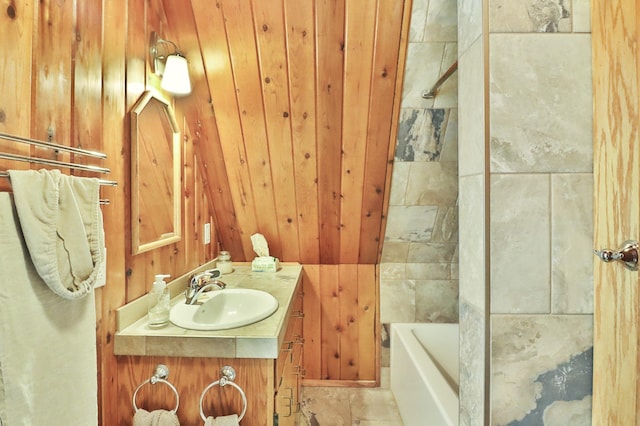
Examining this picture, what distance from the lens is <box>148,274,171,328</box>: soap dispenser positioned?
4.08ft

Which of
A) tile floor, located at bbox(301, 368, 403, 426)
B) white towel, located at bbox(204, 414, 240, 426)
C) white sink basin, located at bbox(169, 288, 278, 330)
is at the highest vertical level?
white sink basin, located at bbox(169, 288, 278, 330)

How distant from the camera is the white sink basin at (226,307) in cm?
142

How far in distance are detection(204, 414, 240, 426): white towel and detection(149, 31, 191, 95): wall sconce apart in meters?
1.39

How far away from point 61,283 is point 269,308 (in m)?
0.77

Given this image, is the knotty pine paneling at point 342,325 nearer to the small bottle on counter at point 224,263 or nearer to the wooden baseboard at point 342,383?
the wooden baseboard at point 342,383

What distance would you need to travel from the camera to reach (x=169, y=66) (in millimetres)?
1498

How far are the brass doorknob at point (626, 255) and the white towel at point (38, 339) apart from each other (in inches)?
47.9

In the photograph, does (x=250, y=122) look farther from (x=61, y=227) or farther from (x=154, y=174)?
(x=61, y=227)

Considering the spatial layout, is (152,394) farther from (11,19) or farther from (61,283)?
(11,19)

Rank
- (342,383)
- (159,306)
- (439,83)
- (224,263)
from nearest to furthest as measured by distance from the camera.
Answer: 1. (159,306)
2. (439,83)
3. (224,263)
4. (342,383)

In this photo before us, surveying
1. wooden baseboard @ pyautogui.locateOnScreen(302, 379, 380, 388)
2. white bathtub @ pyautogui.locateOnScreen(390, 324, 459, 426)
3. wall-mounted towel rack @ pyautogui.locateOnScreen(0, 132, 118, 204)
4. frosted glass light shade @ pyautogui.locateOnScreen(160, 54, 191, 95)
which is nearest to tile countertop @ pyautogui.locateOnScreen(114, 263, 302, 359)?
wall-mounted towel rack @ pyautogui.locateOnScreen(0, 132, 118, 204)

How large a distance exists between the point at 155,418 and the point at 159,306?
1.26 ft

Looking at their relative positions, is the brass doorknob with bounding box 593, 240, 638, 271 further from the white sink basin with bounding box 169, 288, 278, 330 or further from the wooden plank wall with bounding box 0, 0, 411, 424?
the wooden plank wall with bounding box 0, 0, 411, 424

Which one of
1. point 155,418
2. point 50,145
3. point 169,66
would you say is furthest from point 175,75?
point 155,418
